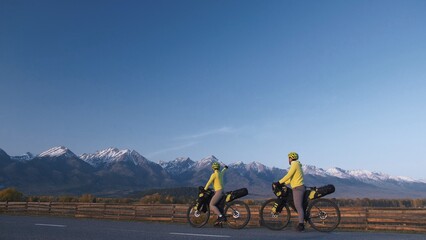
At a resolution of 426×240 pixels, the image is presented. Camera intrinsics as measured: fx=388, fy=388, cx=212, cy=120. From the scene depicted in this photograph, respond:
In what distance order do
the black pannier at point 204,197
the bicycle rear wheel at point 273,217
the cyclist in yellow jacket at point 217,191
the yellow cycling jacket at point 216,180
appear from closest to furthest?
the bicycle rear wheel at point 273,217, the cyclist in yellow jacket at point 217,191, the yellow cycling jacket at point 216,180, the black pannier at point 204,197

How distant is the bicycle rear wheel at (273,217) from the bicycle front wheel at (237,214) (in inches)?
25.0

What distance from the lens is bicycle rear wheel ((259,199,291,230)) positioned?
1213cm

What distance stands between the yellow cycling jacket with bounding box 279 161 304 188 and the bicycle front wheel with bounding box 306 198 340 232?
743 mm

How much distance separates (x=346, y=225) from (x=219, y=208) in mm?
4892

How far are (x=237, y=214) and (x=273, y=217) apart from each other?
139 cm

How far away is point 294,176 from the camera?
1171 cm

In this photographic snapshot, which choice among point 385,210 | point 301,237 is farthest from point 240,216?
point 385,210

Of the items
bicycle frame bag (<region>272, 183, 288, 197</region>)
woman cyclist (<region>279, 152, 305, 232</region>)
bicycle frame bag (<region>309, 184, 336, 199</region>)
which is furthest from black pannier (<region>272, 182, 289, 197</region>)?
bicycle frame bag (<region>309, 184, 336, 199</region>)

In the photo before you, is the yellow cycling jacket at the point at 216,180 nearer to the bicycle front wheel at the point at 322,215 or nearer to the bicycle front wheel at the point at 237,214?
the bicycle front wheel at the point at 237,214

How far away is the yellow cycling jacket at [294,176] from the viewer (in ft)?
38.0

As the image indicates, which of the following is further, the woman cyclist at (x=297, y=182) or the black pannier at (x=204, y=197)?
the black pannier at (x=204, y=197)

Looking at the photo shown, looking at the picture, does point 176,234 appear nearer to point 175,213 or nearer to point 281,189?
point 281,189

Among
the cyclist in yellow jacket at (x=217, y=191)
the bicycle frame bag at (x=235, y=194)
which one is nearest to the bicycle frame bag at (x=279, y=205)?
the bicycle frame bag at (x=235, y=194)

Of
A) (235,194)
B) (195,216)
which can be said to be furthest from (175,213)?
(235,194)
